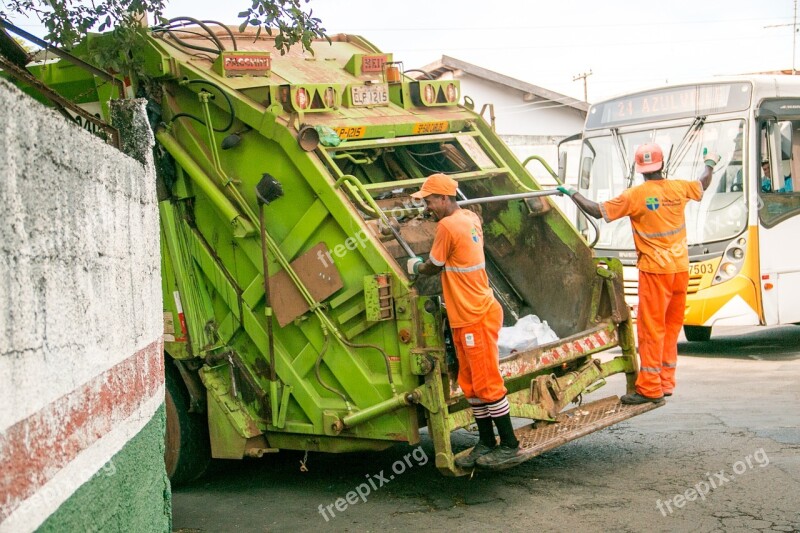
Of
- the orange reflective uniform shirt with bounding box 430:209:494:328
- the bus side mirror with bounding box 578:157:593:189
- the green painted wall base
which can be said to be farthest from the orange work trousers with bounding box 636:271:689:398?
the bus side mirror with bounding box 578:157:593:189

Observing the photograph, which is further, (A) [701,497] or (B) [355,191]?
(B) [355,191]

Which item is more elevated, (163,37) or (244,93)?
(163,37)

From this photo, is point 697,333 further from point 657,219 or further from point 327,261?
point 327,261

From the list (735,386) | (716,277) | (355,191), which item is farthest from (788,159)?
(355,191)

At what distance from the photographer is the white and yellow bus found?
10.1m

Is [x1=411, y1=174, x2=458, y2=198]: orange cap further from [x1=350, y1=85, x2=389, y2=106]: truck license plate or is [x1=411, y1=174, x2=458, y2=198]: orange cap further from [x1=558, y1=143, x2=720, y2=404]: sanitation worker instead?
[x1=350, y1=85, x2=389, y2=106]: truck license plate

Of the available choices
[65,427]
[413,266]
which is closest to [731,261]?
[413,266]

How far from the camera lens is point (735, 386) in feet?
27.2

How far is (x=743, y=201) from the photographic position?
10141 mm

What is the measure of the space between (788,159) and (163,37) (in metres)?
6.77

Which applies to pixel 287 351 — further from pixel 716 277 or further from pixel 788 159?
pixel 788 159

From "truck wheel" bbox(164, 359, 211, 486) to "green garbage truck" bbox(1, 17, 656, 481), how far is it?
0.04 feet

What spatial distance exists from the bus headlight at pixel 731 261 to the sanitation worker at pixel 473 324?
5.58 m
